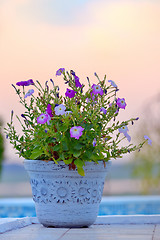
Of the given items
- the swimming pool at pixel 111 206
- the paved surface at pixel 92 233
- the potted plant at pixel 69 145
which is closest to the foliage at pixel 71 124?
the potted plant at pixel 69 145

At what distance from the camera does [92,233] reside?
1.93 meters

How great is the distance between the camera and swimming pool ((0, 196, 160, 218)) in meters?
5.27

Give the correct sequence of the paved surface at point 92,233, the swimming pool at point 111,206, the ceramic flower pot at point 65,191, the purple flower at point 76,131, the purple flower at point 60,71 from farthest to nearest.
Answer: the swimming pool at point 111,206
the purple flower at point 60,71
the ceramic flower pot at point 65,191
the purple flower at point 76,131
the paved surface at point 92,233

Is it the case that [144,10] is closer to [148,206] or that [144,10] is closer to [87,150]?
[148,206]

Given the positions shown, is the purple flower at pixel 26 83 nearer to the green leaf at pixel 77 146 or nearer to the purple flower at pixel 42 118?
the purple flower at pixel 42 118

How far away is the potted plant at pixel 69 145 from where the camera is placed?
1.99 m

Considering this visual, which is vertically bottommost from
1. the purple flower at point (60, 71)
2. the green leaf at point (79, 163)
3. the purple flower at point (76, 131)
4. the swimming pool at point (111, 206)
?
the swimming pool at point (111, 206)

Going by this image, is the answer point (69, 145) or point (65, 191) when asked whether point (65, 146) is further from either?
point (65, 191)

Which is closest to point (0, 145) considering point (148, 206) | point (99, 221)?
point (148, 206)

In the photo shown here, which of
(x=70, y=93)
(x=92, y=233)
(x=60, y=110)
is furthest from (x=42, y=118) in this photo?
(x=92, y=233)

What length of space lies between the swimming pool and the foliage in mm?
3246

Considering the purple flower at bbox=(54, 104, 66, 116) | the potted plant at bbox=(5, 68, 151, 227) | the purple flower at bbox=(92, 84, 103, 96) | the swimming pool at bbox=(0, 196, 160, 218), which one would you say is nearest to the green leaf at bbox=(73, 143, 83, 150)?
the potted plant at bbox=(5, 68, 151, 227)

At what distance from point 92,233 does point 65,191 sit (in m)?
0.25

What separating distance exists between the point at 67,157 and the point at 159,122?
6.60 m
